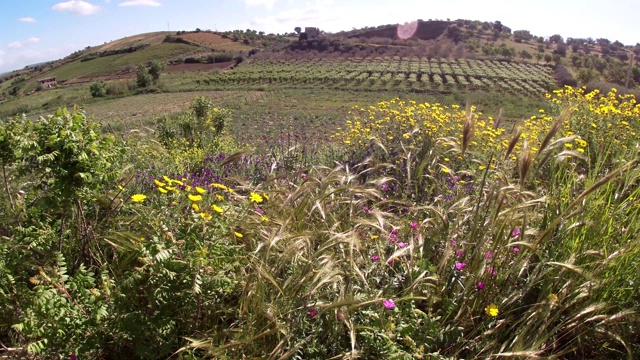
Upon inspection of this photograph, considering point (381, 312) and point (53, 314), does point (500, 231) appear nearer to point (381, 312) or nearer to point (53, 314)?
point (381, 312)

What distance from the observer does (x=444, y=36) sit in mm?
110938

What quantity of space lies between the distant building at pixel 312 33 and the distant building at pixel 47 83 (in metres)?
61.2


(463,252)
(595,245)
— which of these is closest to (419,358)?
(463,252)

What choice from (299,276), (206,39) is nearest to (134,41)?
(206,39)

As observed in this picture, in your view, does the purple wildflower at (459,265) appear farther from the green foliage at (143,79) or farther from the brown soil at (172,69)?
the brown soil at (172,69)

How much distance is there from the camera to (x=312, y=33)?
363 ft

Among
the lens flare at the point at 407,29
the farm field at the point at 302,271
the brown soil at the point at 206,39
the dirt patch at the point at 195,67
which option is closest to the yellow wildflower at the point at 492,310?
the farm field at the point at 302,271

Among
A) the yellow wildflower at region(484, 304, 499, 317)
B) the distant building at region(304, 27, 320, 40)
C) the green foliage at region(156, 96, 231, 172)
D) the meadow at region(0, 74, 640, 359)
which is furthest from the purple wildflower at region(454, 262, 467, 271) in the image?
the distant building at region(304, 27, 320, 40)

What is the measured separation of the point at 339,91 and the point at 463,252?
51817mm

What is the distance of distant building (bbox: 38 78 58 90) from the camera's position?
89625mm

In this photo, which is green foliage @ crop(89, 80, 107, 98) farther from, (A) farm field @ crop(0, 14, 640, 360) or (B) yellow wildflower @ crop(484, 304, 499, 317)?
(B) yellow wildflower @ crop(484, 304, 499, 317)

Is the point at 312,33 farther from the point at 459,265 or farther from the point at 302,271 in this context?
the point at 302,271

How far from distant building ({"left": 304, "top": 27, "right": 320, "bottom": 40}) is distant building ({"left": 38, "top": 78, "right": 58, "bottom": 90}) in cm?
6121

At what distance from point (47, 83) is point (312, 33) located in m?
66.5
